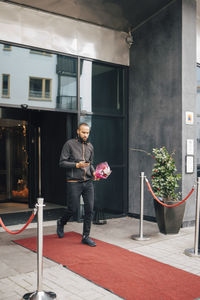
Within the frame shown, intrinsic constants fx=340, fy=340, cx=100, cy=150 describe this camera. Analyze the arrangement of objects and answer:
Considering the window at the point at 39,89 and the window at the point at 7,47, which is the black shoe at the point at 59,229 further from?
the window at the point at 7,47

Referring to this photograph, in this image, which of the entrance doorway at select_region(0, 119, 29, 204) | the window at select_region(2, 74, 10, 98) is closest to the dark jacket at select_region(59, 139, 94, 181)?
the window at select_region(2, 74, 10, 98)

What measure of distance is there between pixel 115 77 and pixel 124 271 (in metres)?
5.03

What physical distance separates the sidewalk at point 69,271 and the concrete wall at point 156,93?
43.7 inches

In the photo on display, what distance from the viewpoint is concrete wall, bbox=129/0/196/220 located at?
7.09 meters

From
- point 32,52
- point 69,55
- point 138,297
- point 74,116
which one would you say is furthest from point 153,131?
point 138,297

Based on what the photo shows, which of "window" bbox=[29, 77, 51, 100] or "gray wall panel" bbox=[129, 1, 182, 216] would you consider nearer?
"window" bbox=[29, 77, 51, 100]

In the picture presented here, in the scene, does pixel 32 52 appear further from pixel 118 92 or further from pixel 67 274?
pixel 67 274

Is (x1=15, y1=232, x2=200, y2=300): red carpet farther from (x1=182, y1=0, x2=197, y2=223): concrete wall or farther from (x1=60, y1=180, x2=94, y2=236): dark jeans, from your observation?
(x1=182, y1=0, x2=197, y2=223): concrete wall

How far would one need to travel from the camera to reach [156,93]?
7629 mm

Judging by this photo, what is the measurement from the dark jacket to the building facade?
1.75 meters

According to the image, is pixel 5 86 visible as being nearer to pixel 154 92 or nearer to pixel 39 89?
pixel 39 89

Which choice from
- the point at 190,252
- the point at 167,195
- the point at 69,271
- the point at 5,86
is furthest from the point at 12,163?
the point at 190,252

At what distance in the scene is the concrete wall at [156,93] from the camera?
23.2 ft

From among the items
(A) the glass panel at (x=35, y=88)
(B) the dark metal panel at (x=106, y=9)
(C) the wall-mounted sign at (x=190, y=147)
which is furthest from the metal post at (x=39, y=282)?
(B) the dark metal panel at (x=106, y=9)
